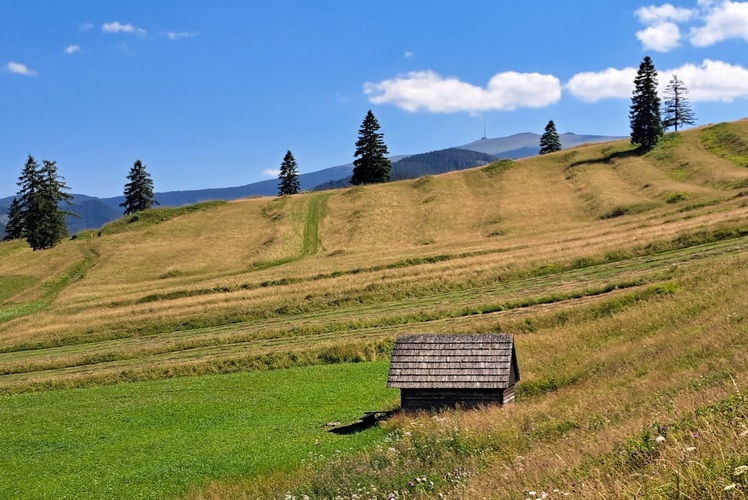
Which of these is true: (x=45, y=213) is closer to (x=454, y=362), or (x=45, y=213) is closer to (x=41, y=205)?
(x=41, y=205)

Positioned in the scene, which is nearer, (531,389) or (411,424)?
(411,424)

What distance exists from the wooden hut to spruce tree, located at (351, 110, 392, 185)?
92.3 meters

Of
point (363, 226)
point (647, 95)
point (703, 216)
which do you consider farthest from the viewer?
point (647, 95)

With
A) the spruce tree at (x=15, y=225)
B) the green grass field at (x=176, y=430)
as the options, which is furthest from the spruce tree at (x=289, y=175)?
the green grass field at (x=176, y=430)

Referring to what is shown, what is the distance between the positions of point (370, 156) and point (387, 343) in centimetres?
8376

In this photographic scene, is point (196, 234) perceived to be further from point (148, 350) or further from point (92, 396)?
point (92, 396)

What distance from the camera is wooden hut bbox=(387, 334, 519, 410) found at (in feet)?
85.5

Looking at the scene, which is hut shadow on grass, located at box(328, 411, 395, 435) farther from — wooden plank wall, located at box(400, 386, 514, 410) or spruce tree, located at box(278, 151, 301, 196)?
spruce tree, located at box(278, 151, 301, 196)

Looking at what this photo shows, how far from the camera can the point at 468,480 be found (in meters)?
12.2

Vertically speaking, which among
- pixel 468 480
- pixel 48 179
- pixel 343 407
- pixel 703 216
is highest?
pixel 48 179

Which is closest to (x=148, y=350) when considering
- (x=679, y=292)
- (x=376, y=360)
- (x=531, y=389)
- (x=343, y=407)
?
(x=376, y=360)

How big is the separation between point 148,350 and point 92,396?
9.78 m

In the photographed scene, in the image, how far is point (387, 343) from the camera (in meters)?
40.2

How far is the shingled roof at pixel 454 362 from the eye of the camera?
2611cm
